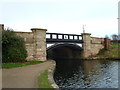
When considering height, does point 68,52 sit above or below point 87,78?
above

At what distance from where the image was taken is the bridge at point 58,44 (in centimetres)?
1791

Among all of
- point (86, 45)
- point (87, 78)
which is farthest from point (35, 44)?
point (86, 45)

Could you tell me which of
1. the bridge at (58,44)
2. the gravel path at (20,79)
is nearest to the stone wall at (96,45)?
the bridge at (58,44)

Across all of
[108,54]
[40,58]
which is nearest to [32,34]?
[40,58]

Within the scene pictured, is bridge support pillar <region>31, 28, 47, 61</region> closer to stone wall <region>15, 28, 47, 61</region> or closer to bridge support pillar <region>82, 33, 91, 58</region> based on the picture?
stone wall <region>15, 28, 47, 61</region>

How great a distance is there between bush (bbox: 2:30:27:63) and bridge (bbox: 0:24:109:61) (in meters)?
2.07

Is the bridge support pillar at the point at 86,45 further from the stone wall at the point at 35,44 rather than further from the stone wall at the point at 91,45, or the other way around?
the stone wall at the point at 35,44

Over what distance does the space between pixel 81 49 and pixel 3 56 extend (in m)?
14.4

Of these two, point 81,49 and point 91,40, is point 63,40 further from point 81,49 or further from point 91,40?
point 91,40

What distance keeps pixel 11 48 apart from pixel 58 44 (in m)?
8.32

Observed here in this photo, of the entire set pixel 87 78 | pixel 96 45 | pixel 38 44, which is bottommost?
pixel 87 78

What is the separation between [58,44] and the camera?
21406 mm

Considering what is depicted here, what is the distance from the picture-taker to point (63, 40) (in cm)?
2211

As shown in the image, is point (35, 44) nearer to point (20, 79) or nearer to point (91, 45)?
point (20, 79)
